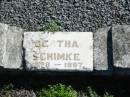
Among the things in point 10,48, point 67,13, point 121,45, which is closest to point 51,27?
point 67,13

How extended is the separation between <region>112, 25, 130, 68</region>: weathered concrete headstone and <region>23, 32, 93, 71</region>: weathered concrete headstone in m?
0.25

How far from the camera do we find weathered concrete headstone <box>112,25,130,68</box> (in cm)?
446

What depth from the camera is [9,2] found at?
16.5ft

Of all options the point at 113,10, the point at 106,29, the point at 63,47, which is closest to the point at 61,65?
the point at 63,47

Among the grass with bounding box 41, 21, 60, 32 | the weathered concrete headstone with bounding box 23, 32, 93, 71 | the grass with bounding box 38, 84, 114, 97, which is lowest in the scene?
the grass with bounding box 38, 84, 114, 97

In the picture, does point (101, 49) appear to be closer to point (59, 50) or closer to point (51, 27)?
point (59, 50)

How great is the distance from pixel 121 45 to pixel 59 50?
0.64 metres

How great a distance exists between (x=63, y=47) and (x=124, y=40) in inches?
25.1

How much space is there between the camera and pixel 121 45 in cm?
452

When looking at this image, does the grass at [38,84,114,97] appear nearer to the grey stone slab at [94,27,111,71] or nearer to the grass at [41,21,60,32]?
the grey stone slab at [94,27,111,71]

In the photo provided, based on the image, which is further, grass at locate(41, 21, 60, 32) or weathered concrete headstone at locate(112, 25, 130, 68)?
grass at locate(41, 21, 60, 32)

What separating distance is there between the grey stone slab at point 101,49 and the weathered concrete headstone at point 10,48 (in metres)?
0.80

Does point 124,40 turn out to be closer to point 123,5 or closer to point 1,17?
point 123,5

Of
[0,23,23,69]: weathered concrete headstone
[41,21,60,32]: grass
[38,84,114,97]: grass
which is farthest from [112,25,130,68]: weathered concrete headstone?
[0,23,23,69]: weathered concrete headstone
